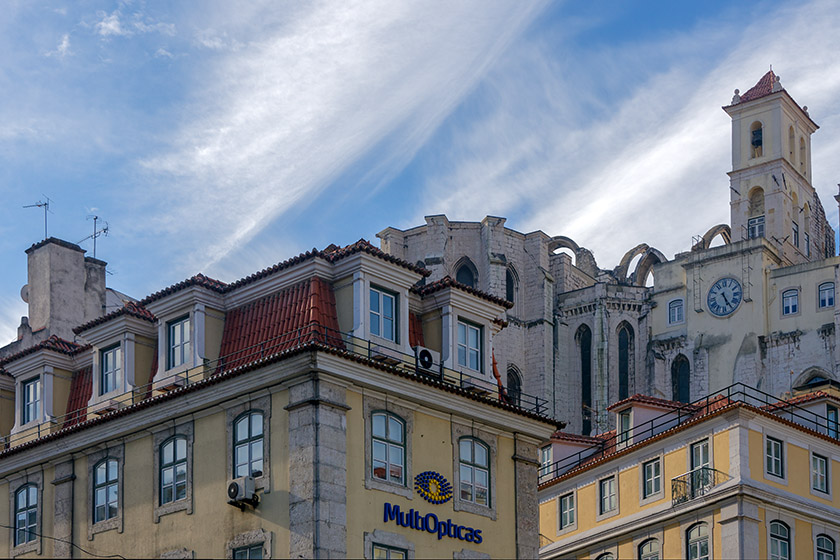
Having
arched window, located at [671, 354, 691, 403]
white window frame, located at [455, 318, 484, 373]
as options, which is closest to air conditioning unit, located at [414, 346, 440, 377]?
white window frame, located at [455, 318, 484, 373]

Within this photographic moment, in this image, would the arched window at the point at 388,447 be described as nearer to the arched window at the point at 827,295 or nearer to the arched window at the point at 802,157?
the arched window at the point at 827,295

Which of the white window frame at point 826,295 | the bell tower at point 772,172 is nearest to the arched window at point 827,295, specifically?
the white window frame at point 826,295

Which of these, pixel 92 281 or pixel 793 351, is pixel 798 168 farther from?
pixel 92 281

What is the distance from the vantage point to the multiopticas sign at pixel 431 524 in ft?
123

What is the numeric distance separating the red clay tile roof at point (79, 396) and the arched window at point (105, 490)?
7.42ft

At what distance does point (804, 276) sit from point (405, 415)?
211ft

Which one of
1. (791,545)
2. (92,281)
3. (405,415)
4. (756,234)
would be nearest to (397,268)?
(405,415)

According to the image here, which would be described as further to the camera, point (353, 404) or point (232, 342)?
point (232, 342)

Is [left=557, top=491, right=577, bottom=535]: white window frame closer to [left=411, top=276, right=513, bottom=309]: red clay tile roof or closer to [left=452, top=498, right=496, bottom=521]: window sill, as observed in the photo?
[left=411, top=276, right=513, bottom=309]: red clay tile roof

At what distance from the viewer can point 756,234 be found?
351ft

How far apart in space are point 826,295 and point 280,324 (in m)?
64.0

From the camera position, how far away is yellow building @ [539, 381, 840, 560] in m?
46.7

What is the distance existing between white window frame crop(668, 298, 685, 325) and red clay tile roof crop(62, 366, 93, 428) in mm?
64527

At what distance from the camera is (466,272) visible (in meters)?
109
